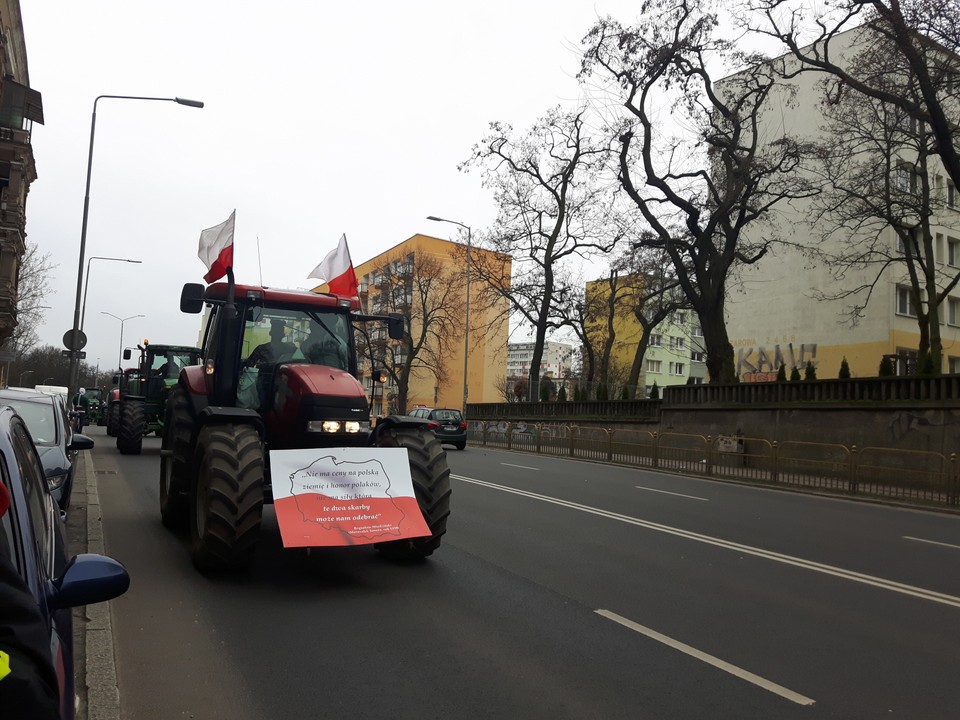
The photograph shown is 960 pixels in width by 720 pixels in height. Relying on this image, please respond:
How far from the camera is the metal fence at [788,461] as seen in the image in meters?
16.7

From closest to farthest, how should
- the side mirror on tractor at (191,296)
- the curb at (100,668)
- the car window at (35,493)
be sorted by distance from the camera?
the car window at (35,493) < the curb at (100,668) < the side mirror on tractor at (191,296)

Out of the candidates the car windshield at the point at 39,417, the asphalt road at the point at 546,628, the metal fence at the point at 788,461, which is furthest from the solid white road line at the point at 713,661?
the metal fence at the point at 788,461

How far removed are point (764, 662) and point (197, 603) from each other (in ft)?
13.4

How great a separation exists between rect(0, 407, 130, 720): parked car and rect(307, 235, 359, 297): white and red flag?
6465mm

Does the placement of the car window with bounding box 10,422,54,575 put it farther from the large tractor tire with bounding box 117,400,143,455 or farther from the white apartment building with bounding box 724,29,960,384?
the white apartment building with bounding box 724,29,960,384

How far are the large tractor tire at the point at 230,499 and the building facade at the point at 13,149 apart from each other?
34.4m

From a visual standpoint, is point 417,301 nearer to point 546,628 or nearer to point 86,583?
point 546,628

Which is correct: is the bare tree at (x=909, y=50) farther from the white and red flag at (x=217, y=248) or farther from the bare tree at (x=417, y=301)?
the bare tree at (x=417, y=301)

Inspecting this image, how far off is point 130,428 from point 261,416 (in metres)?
13.8

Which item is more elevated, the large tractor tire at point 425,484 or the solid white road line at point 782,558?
the large tractor tire at point 425,484

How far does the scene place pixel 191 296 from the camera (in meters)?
8.02

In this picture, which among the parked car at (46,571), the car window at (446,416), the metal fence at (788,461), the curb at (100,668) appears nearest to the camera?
the parked car at (46,571)

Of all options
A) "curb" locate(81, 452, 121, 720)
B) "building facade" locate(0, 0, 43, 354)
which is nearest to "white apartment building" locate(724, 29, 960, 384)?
"building facade" locate(0, 0, 43, 354)

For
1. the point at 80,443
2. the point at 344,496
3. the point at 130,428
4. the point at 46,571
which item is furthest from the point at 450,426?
the point at 46,571
